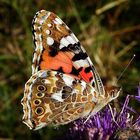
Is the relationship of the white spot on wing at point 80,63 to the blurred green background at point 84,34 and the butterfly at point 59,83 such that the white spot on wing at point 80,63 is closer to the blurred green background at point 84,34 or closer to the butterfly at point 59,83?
the butterfly at point 59,83

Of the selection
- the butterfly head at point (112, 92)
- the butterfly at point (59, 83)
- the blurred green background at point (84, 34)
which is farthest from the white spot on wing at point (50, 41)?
the blurred green background at point (84, 34)

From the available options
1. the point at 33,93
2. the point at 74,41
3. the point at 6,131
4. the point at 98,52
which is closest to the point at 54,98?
the point at 33,93

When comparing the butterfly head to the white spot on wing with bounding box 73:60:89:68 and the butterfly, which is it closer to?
the butterfly

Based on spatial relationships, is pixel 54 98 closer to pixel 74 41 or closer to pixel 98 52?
pixel 74 41

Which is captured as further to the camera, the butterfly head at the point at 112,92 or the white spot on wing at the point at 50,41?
the white spot on wing at the point at 50,41

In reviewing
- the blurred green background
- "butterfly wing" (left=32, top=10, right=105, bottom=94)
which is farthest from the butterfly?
the blurred green background

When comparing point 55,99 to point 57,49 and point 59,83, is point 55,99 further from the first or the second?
point 57,49
